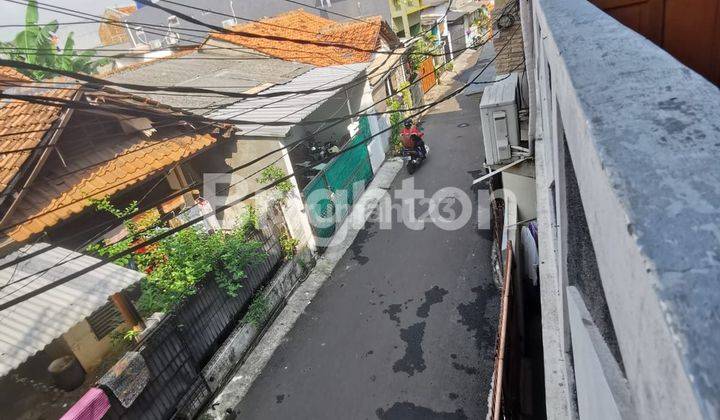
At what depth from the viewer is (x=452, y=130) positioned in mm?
15414

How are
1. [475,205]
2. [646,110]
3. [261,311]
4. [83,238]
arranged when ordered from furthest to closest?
[475,205] → [261,311] → [83,238] → [646,110]

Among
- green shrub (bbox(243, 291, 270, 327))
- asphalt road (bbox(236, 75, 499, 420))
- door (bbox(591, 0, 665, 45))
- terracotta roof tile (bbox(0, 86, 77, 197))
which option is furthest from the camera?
green shrub (bbox(243, 291, 270, 327))

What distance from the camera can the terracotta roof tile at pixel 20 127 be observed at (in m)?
5.83

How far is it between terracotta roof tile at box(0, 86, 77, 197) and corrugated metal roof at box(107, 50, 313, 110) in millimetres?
3570

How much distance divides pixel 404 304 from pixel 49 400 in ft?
18.7

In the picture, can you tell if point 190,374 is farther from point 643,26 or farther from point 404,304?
point 643,26

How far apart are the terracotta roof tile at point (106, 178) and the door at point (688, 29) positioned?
5645 mm

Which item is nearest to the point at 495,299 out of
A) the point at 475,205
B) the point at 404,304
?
the point at 404,304

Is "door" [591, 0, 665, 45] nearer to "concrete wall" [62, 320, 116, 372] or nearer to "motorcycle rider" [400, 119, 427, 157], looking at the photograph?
"concrete wall" [62, 320, 116, 372]

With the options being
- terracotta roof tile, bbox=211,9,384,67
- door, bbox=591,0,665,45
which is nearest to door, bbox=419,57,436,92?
terracotta roof tile, bbox=211,9,384,67

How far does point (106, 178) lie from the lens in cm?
676

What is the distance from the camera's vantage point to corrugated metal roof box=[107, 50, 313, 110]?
10719mm

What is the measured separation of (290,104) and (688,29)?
887cm

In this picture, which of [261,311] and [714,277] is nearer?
[714,277]
